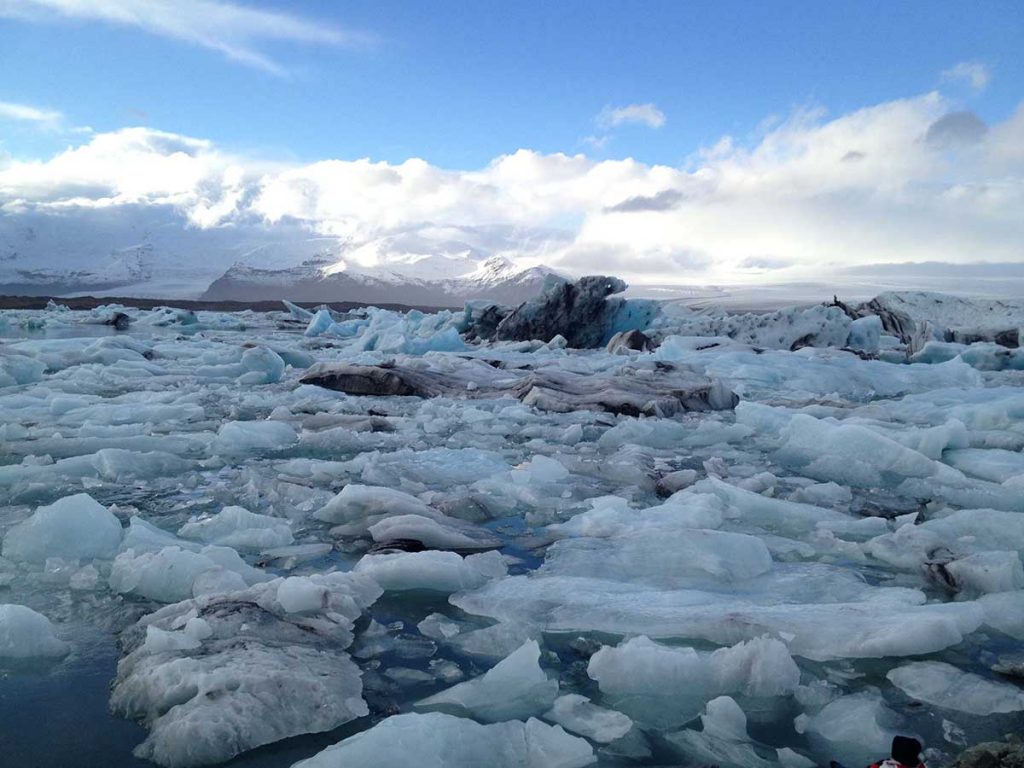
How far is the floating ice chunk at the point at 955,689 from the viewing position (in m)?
1.79

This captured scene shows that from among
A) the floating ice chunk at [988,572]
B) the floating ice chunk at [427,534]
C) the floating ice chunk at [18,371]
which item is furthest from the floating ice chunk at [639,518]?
the floating ice chunk at [18,371]

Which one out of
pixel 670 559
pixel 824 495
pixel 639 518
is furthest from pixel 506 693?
pixel 824 495

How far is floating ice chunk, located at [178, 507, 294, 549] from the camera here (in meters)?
2.97

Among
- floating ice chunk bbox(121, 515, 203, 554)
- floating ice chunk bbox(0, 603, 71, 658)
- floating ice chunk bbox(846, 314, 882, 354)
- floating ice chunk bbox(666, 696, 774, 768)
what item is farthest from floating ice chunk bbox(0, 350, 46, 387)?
floating ice chunk bbox(846, 314, 882, 354)

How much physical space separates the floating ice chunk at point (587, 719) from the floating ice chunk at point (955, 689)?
80 centimetres

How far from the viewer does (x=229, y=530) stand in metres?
3.09

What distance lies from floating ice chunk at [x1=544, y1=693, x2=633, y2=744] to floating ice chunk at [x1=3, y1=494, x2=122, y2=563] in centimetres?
192

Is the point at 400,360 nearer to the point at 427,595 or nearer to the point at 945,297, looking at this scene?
the point at 427,595

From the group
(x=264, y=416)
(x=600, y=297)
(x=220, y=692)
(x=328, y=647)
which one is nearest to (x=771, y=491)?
(x=328, y=647)

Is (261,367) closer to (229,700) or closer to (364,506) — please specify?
(364,506)

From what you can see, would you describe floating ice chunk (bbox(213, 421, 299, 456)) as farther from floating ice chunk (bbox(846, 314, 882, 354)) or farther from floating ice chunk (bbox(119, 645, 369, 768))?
floating ice chunk (bbox(846, 314, 882, 354))

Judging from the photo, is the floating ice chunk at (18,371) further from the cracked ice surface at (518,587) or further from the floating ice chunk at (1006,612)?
the floating ice chunk at (1006,612)

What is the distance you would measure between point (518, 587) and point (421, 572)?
35 cm

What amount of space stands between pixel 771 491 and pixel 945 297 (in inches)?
693
